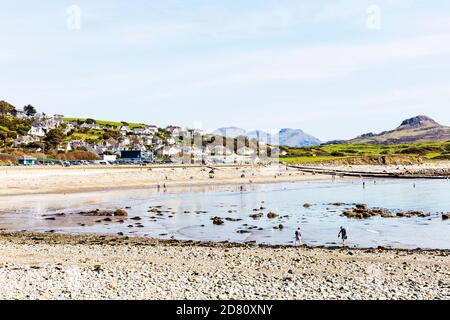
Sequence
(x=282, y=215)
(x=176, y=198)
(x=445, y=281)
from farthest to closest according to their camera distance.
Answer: (x=176, y=198)
(x=282, y=215)
(x=445, y=281)

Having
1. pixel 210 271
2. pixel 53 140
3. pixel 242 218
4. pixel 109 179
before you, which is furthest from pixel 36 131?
pixel 210 271

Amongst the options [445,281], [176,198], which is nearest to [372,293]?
[445,281]

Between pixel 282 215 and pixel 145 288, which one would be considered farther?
pixel 282 215

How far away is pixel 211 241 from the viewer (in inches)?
1304

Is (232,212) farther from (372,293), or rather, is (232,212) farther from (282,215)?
(372,293)

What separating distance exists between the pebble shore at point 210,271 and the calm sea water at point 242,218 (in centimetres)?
545

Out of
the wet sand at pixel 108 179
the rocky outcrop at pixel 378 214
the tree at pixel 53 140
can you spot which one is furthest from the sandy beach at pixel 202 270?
the tree at pixel 53 140

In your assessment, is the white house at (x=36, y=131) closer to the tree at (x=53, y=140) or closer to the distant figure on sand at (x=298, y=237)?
the tree at (x=53, y=140)

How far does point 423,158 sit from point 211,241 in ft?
556

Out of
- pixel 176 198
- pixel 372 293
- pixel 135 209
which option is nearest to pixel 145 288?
pixel 372 293

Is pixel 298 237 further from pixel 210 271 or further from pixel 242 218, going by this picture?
pixel 242 218

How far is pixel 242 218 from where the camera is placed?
47.0 meters

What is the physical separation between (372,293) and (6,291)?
482 inches
